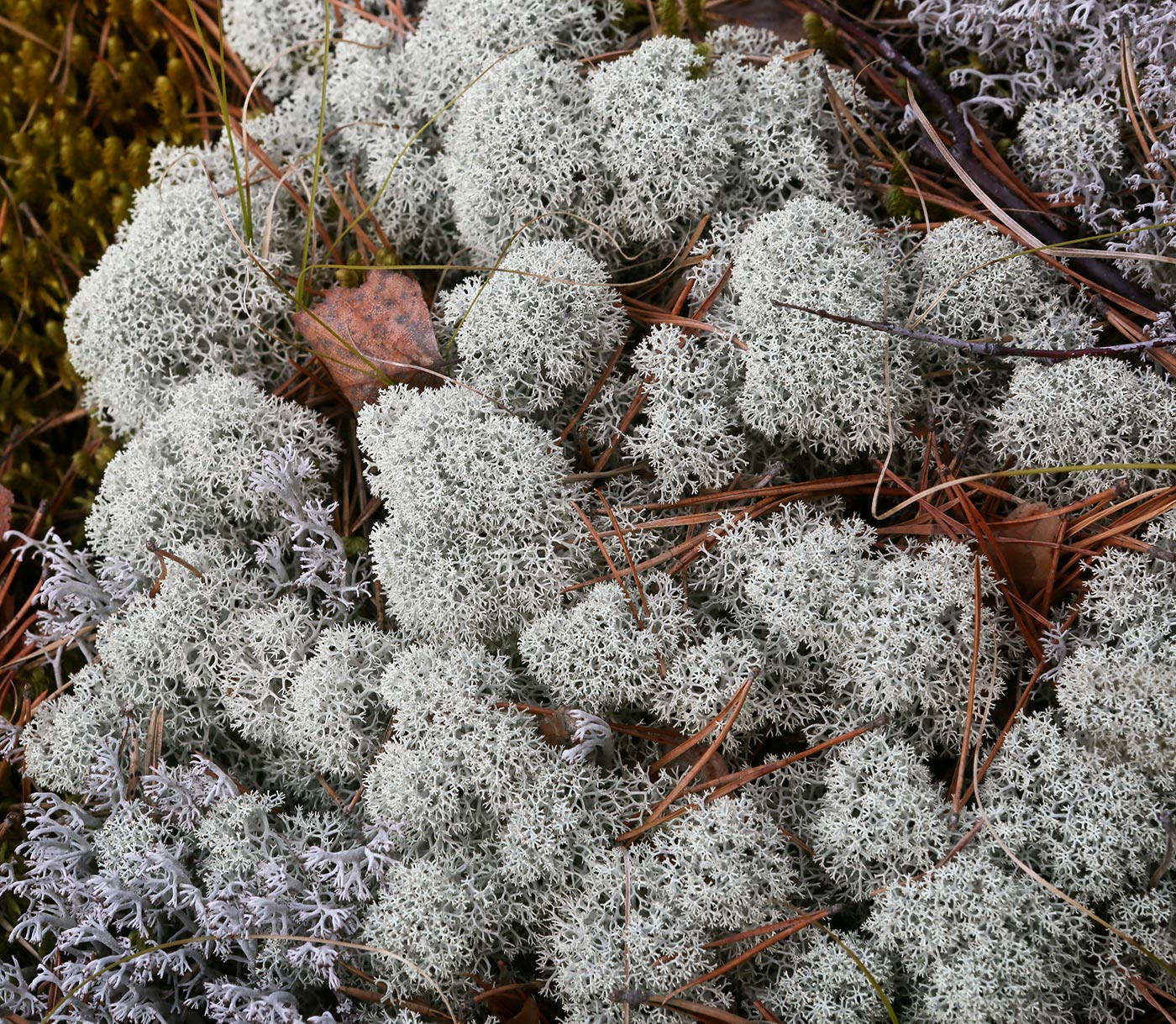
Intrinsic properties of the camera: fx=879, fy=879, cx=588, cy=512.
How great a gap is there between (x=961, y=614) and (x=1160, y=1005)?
1.12 m

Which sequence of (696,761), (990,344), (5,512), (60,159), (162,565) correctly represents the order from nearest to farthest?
(696,761)
(990,344)
(162,565)
(5,512)
(60,159)

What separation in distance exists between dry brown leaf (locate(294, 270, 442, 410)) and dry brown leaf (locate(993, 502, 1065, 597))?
1.98 meters

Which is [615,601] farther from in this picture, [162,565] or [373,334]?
[162,565]

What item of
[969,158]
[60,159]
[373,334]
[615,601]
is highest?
[60,159]

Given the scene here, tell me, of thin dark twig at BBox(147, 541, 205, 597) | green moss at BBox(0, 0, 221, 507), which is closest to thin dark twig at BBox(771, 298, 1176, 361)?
thin dark twig at BBox(147, 541, 205, 597)

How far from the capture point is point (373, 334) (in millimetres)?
3186

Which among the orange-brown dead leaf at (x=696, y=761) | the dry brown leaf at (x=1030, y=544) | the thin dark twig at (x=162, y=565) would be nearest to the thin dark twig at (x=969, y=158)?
the dry brown leaf at (x=1030, y=544)

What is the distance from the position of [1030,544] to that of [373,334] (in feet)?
7.63

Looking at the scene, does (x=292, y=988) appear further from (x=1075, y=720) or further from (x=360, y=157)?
(x=360, y=157)

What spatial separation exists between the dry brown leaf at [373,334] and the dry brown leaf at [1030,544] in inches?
78.1

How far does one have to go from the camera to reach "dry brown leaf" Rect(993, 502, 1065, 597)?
8.94ft

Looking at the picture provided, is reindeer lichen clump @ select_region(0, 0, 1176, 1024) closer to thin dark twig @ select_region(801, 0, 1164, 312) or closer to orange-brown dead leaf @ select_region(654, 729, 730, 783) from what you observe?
orange-brown dead leaf @ select_region(654, 729, 730, 783)

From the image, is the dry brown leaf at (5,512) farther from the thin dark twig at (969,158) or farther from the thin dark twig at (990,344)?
the thin dark twig at (969,158)

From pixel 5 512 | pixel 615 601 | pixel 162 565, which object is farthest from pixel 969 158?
pixel 5 512
